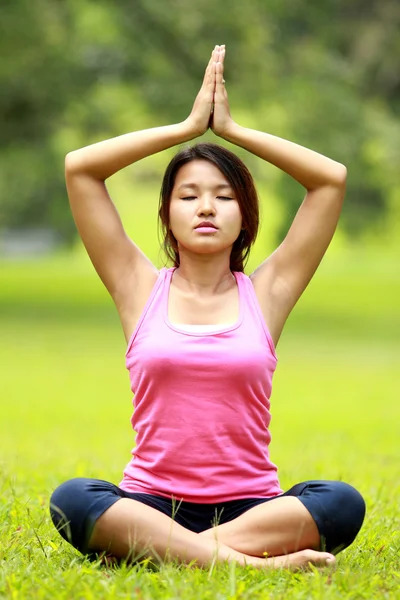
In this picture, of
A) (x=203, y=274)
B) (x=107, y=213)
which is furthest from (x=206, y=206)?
(x=107, y=213)

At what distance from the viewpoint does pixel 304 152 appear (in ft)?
12.9

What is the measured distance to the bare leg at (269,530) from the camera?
142 inches

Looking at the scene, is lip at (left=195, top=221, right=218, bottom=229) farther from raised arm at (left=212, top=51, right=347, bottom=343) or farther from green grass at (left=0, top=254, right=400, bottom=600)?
green grass at (left=0, top=254, right=400, bottom=600)

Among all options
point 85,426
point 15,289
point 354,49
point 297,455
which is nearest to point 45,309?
point 15,289

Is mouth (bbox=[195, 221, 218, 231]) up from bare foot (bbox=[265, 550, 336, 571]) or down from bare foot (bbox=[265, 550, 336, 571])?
up

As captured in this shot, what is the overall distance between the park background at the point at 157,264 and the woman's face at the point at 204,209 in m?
1.08

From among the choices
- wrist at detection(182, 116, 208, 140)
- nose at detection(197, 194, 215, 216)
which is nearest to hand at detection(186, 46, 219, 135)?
wrist at detection(182, 116, 208, 140)

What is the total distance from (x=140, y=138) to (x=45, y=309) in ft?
65.6

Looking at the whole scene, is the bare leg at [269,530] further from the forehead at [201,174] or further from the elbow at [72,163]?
the elbow at [72,163]

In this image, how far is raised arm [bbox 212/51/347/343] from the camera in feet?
12.8

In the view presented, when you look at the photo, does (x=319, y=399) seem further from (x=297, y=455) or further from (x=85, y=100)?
(x=85, y=100)

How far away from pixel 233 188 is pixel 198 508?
3.48ft

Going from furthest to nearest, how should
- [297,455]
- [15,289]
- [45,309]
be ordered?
[15,289] → [45,309] → [297,455]

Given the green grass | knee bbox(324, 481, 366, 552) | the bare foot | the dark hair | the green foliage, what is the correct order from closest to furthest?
the green grass
the bare foot
knee bbox(324, 481, 366, 552)
the dark hair
the green foliage
